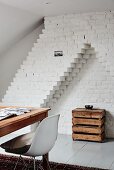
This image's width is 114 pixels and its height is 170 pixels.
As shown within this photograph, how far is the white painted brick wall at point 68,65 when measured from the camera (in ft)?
15.7

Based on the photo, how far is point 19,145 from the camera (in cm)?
308

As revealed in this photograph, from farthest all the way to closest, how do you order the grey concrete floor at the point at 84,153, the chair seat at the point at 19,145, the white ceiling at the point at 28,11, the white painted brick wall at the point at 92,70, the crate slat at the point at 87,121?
the crate slat at the point at 87,121 → the white painted brick wall at the point at 92,70 → the white ceiling at the point at 28,11 → the grey concrete floor at the point at 84,153 → the chair seat at the point at 19,145

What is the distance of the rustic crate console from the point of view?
16.1 ft

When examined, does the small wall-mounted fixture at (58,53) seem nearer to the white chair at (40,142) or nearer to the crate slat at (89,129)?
the crate slat at (89,129)

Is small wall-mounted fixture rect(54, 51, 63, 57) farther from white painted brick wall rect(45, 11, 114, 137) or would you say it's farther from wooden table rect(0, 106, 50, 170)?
wooden table rect(0, 106, 50, 170)

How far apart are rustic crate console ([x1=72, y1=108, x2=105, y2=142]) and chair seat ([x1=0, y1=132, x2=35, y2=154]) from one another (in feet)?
5.84

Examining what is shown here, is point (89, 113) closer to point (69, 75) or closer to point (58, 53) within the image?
point (69, 75)

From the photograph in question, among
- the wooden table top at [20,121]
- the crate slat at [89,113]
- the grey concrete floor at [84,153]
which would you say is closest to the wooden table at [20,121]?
the wooden table top at [20,121]

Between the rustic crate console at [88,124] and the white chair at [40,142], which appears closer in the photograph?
the white chair at [40,142]

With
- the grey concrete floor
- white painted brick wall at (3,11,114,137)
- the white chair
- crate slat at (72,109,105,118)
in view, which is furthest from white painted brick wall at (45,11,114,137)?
the white chair

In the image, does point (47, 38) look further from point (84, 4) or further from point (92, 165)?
point (92, 165)

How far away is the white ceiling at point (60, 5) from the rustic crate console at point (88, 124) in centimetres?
177

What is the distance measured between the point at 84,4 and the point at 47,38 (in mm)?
1169

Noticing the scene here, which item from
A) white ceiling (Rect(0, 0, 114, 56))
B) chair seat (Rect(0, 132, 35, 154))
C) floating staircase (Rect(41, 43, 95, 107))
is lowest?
chair seat (Rect(0, 132, 35, 154))
